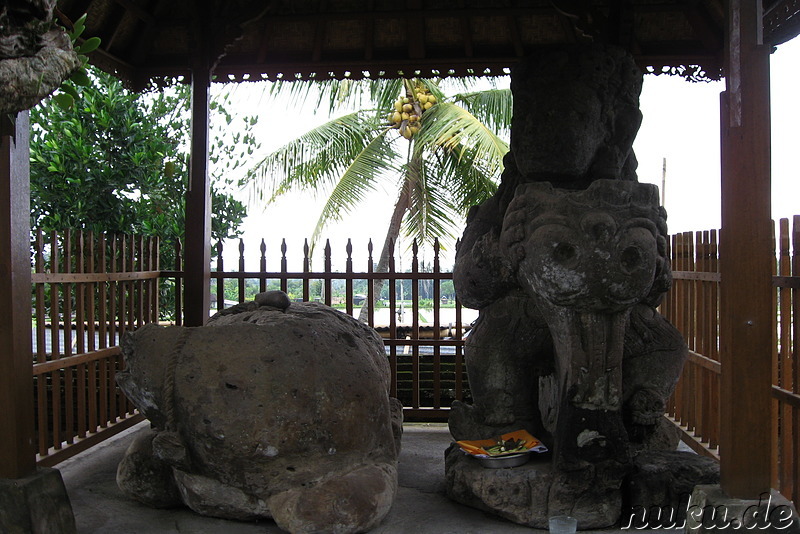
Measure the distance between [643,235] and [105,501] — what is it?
3.46m

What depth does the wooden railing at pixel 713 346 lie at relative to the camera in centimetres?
390

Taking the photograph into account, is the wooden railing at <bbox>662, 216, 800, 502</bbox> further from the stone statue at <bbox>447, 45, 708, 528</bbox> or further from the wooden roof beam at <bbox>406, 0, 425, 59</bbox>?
the wooden roof beam at <bbox>406, 0, 425, 59</bbox>

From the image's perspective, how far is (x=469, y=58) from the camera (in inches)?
245

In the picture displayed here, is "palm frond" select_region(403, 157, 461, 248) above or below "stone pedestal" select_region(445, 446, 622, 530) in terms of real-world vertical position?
above

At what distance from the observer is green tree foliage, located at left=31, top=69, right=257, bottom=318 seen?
25.4ft

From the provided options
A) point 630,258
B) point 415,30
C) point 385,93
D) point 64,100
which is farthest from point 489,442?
point 385,93

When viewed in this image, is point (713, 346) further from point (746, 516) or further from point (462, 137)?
point (462, 137)

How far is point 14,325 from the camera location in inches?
135

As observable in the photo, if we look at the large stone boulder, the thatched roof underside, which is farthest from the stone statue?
the thatched roof underside

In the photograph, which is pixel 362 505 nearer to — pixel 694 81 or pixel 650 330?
pixel 650 330

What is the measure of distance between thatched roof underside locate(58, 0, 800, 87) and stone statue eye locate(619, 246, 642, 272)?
2.55 metres

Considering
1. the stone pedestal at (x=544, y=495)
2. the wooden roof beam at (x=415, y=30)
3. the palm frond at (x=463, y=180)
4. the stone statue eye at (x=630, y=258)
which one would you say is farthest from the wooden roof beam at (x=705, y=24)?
the palm frond at (x=463, y=180)

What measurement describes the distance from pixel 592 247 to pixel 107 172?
242 inches

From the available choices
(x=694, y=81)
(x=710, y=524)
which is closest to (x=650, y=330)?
(x=710, y=524)
